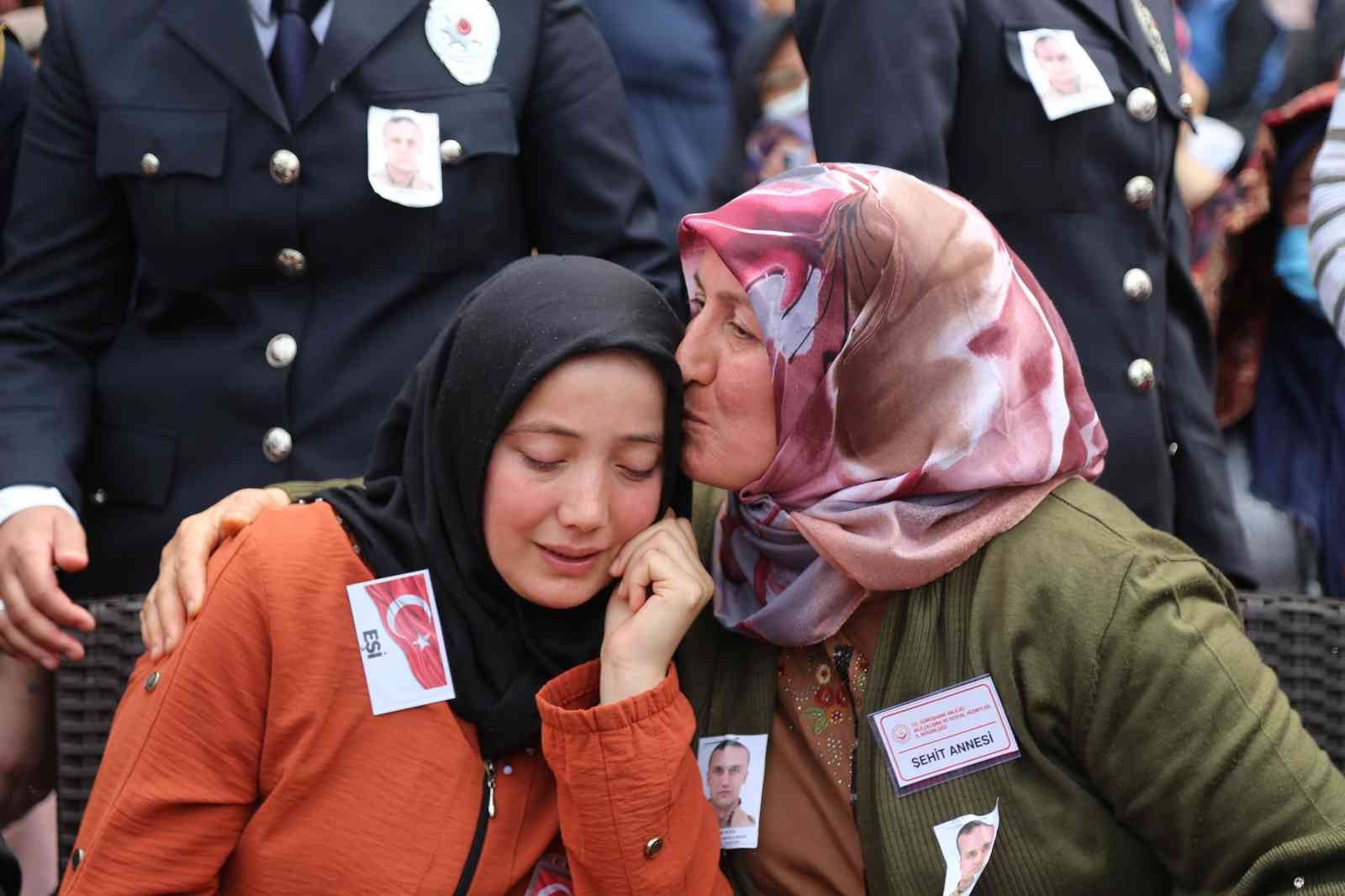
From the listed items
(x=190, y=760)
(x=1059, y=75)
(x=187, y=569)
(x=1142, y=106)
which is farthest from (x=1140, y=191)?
(x=190, y=760)

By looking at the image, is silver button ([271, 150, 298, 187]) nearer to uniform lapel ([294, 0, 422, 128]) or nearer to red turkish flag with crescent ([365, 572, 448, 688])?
uniform lapel ([294, 0, 422, 128])

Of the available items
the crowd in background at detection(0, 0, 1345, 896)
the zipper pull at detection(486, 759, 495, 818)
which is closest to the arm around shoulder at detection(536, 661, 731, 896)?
the zipper pull at detection(486, 759, 495, 818)

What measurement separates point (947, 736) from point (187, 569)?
41.3 inches

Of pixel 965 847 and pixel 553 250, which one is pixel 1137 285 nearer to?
pixel 553 250

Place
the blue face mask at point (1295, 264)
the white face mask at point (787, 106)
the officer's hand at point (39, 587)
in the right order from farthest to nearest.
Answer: the white face mask at point (787, 106) < the blue face mask at point (1295, 264) < the officer's hand at point (39, 587)

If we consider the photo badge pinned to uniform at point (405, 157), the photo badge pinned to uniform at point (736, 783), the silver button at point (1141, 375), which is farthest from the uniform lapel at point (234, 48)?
the silver button at point (1141, 375)

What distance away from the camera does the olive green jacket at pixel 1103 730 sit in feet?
6.58

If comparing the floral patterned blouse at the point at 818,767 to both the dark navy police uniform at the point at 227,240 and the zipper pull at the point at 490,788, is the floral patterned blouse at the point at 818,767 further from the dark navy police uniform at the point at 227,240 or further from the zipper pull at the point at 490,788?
the dark navy police uniform at the point at 227,240

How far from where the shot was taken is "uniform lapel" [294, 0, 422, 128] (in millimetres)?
2711

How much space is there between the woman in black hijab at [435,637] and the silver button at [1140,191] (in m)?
1.02

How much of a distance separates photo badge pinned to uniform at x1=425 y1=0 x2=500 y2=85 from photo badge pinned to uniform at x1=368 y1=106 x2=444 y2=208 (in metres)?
0.11

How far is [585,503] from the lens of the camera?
6.98ft

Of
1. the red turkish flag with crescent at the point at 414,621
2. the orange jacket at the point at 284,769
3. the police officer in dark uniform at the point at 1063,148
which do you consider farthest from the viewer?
the police officer in dark uniform at the point at 1063,148

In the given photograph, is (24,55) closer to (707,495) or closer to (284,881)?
(707,495)
